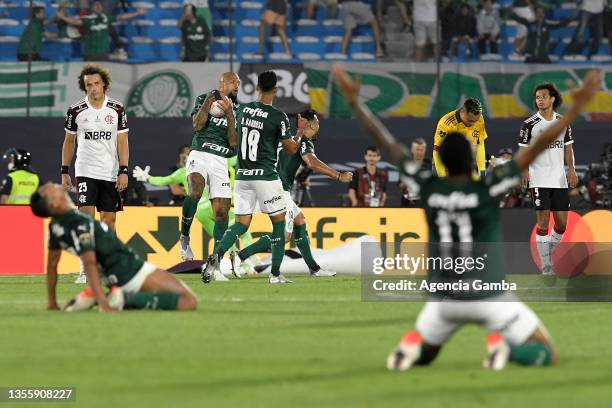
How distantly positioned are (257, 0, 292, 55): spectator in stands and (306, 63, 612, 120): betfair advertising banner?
224 cm

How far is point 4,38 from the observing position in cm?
2598

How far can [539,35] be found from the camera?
2670 cm

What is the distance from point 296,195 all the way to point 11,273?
601cm

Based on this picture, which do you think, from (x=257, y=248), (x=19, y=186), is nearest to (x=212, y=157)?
(x=257, y=248)

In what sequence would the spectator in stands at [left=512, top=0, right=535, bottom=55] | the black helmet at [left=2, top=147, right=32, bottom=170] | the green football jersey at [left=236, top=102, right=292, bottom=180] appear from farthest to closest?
the spectator in stands at [left=512, top=0, right=535, bottom=55] < the black helmet at [left=2, top=147, right=32, bottom=170] < the green football jersey at [left=236, top=102, right=292, bottom=180]

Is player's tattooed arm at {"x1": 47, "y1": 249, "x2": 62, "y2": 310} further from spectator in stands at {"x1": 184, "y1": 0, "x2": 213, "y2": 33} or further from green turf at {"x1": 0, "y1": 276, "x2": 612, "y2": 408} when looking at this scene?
spectator in stands at {"x1": 184, "y1": 0, "x2": 213, "y2": 33}

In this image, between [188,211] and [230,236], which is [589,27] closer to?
[188,211]

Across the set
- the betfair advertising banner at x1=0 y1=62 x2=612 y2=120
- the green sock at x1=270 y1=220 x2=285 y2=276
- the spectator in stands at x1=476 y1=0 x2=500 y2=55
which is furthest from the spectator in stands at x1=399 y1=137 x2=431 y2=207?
the green sock at x1=270 y1=220 x2=285 y2=276

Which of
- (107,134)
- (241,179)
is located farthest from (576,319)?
(107,134)

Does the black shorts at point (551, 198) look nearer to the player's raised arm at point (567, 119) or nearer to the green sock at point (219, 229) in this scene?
the green sock at point (219, 229)

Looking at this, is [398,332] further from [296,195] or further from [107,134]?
[296,195]

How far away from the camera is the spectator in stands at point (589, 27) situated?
87.0ft

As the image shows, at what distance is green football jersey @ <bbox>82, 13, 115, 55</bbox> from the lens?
25.7 m

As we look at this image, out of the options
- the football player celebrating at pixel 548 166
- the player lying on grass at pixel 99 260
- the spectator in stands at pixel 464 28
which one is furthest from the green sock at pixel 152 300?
the spectator in stands at pixel 464 28
